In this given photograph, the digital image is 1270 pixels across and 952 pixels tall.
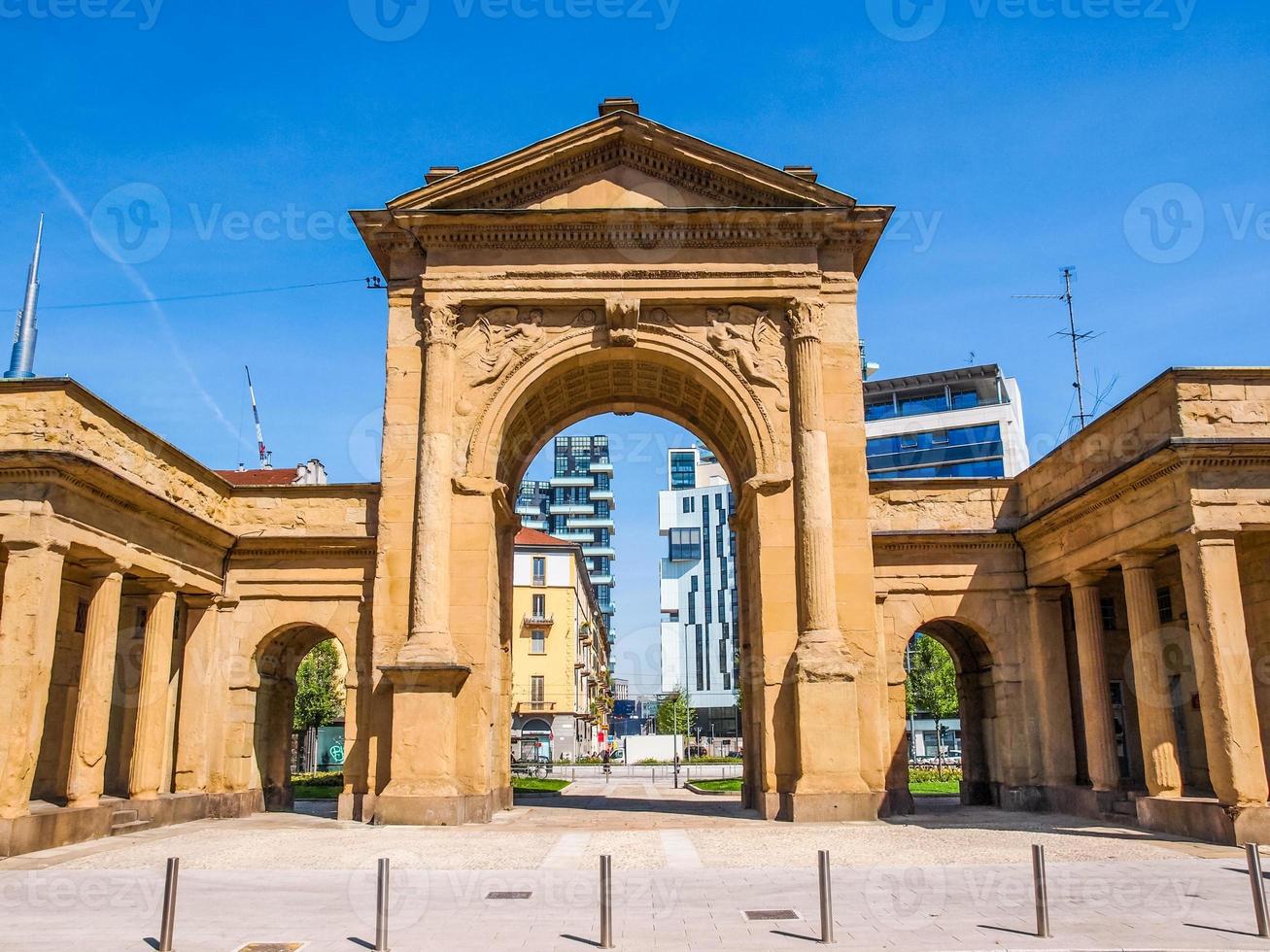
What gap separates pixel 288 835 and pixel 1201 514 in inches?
712

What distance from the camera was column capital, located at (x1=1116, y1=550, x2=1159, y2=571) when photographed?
20.8 metres

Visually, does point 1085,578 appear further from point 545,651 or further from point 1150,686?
point 545,651

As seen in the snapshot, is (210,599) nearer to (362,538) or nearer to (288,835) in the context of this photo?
(362,538)

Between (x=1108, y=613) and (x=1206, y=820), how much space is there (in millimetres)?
10028

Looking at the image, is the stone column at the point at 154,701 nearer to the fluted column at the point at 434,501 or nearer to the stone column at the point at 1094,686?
the fluted column at the point at 434,501

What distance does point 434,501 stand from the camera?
23.6 m

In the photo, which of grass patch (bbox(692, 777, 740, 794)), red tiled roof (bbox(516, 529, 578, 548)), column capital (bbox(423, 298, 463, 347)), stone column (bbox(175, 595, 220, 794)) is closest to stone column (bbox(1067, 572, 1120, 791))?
column capital (bbox(423, 298, 463, 347))

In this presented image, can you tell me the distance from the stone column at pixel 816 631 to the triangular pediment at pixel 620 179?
301 centimetres

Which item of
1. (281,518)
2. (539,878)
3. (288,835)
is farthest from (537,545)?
(539,878)

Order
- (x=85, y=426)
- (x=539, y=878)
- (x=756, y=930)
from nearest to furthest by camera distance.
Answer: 1. (x=756, y=930)
2. (x=539, y=878)
3. (x=85, y=426)

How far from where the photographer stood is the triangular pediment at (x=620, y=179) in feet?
80.6

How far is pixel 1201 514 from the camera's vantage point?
18.4 m

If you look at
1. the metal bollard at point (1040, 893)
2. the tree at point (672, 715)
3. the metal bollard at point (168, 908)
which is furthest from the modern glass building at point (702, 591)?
the metal bollard at point (168, 908)

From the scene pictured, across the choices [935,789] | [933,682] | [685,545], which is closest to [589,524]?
[685,545]
